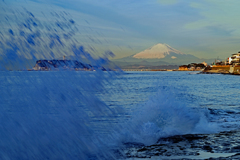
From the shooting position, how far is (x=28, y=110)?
9492 millimetres

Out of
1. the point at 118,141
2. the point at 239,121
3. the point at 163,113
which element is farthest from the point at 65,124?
the point at 239,121

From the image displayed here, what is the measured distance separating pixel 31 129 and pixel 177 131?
681 cm

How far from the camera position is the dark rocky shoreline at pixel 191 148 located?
8.34 metres

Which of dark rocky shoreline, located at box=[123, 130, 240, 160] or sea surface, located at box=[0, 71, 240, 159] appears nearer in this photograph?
sea surface, located at box=[0, 71, 240, 159]

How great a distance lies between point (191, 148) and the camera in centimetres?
927

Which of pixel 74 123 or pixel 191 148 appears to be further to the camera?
pixel 74 123

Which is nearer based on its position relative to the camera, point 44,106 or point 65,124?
point 65,124

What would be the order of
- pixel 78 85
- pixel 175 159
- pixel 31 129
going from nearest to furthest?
1. pixel 175 159
2. pixel 31 129
3. pixel 78 85

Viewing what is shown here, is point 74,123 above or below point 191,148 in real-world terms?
above

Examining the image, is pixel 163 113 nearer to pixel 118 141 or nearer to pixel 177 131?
pixel 177 131

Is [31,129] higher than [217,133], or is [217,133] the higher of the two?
[31,129]

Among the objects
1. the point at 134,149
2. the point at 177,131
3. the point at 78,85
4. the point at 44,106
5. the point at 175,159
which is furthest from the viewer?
the point at 177,131

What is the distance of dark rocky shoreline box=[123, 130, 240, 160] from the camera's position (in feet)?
27.4

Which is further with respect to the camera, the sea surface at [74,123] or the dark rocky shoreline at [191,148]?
the dark rocky shoreline at [191,148]
